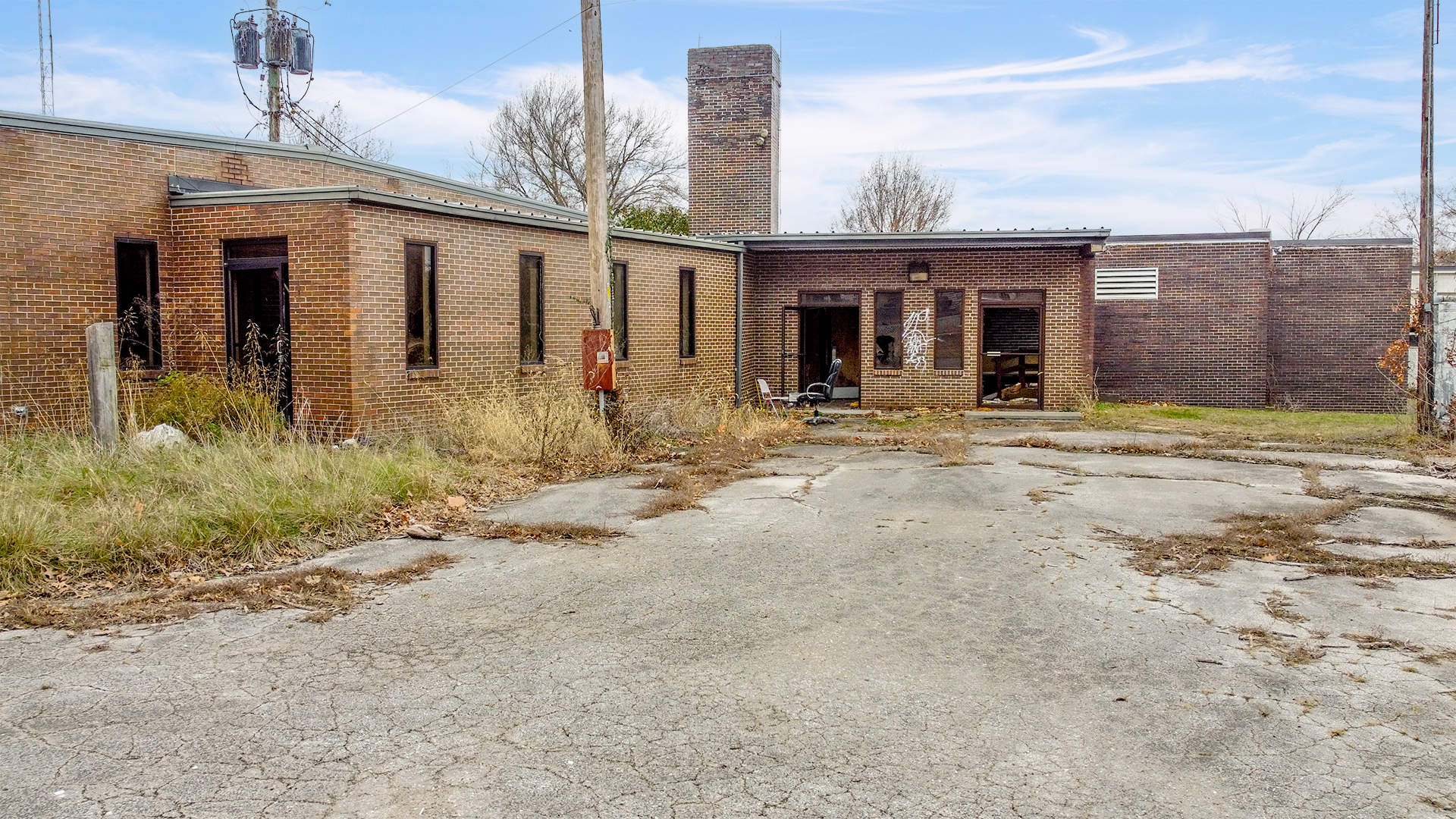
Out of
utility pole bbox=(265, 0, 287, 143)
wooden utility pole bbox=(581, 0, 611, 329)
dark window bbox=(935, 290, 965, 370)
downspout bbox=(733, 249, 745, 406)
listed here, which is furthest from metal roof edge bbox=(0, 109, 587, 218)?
utility pole bbox=(265, 0, 287, 143)

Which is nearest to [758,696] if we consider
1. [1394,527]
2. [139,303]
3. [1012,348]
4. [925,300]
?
[1394,527]

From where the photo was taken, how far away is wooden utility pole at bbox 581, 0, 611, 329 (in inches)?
517

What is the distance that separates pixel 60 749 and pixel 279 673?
1.07 m

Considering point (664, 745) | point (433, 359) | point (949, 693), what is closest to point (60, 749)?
point (664, 745)

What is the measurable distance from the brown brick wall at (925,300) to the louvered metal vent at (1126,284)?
193 inches

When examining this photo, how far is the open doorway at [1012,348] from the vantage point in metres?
21.6

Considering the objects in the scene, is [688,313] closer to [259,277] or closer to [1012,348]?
[259,277]

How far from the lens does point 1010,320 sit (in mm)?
25062

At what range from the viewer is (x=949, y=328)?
71.7 ft

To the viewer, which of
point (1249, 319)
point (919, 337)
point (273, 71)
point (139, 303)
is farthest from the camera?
point (273, 71)

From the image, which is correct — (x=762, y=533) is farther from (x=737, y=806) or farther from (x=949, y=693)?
(x=737, y=806)

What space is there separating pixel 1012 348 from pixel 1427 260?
9.38 m

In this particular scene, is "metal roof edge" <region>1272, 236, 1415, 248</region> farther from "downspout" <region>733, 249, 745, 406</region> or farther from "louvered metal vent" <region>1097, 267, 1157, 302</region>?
"downspout" <region>733, 249, 745, 406</region>

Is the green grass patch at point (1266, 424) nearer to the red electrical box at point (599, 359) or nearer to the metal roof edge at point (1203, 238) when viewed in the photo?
the metal roof edge at point (1203, 238)
